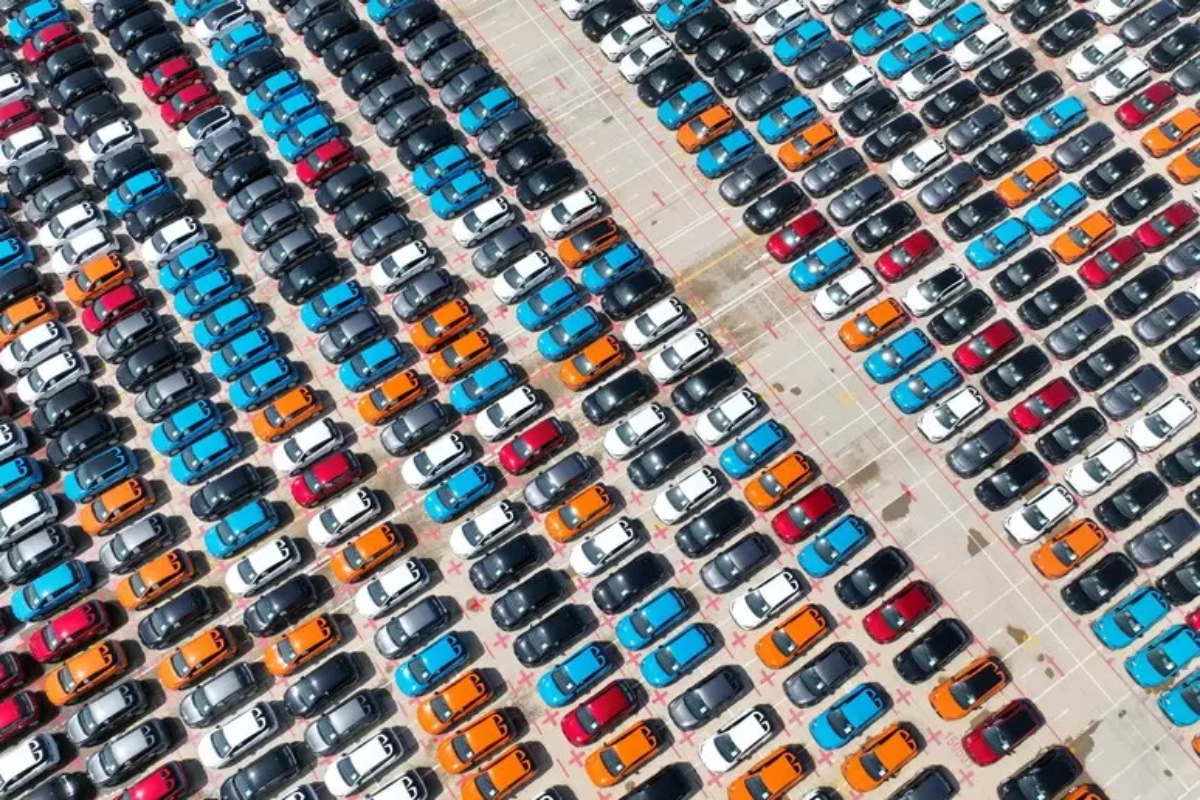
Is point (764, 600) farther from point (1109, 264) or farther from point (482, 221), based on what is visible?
point (1109, 264)

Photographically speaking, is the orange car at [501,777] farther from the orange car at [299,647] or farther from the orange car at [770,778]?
the orange car at [770,778]

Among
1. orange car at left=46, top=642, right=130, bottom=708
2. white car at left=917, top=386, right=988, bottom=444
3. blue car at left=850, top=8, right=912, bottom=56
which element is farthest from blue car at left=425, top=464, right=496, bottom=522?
blue car at left=850, top=8, right=912, bottom=56

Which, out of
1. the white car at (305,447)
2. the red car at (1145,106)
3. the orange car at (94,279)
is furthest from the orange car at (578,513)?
the red car at (1145,106)

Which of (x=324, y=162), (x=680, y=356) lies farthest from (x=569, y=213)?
(x=324, y=162)

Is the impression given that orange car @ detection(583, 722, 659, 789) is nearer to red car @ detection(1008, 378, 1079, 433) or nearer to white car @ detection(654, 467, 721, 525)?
white car @ detection(654, 467, 721, 525)

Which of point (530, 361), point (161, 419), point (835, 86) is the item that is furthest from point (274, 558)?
point (835, 86)

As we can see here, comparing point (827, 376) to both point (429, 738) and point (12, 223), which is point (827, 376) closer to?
point (429, 738)
